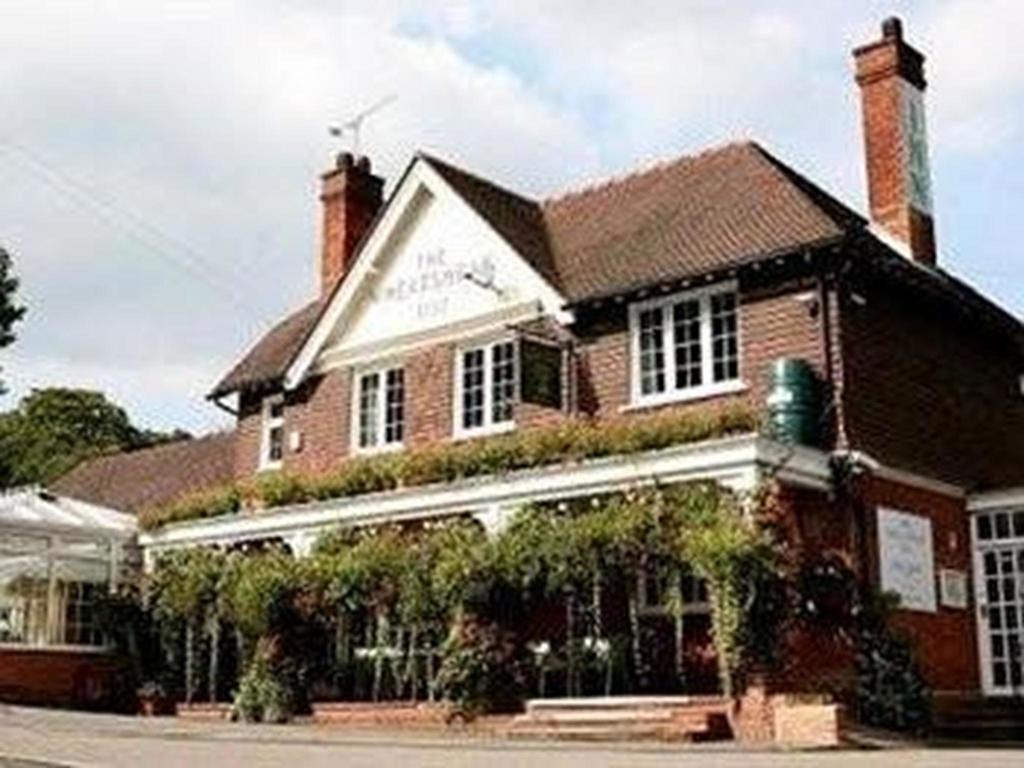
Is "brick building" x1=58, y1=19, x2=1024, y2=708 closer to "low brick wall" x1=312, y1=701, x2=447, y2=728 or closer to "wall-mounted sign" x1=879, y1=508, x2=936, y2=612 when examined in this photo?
"wall-mounted sign" x1=879, y1=508, x2=936, y2=612

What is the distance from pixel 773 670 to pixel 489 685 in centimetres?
383

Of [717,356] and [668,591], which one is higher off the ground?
[717,356]

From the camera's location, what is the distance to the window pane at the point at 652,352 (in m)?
22.6

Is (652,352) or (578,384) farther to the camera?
(578,384)

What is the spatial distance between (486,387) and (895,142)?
7.51m

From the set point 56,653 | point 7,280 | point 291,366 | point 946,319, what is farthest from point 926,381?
point 7,280

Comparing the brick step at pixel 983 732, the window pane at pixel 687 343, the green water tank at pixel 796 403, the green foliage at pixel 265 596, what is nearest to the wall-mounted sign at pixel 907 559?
the green water tank at pixel 796 403

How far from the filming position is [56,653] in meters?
26.2

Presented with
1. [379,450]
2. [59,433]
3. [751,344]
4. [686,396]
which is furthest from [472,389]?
[59,433]

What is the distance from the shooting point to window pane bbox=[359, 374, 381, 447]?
2669 centimetres

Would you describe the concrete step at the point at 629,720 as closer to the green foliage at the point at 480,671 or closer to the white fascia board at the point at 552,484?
the green foliage at the point at 480,671

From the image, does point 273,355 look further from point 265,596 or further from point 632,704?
point 632,704

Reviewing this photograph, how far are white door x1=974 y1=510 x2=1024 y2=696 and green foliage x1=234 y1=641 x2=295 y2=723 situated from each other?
32.8ft

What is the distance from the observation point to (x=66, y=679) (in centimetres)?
2612
